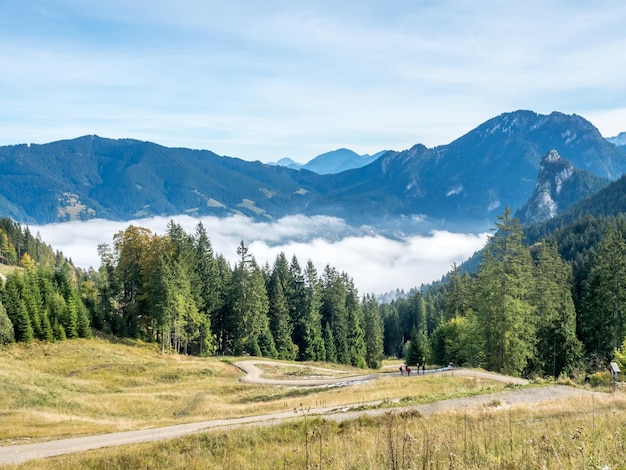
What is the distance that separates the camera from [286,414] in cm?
2578

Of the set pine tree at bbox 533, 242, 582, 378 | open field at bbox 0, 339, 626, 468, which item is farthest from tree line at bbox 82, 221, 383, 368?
pine tree at bbox 533, 242, 582, 378

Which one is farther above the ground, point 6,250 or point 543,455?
point 6,250

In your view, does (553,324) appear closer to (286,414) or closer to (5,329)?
(286,414)

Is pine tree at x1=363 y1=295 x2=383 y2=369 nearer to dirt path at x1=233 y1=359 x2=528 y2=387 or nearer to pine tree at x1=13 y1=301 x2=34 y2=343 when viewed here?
dirt path at x1=233 y1=359 x2=528 y2=387

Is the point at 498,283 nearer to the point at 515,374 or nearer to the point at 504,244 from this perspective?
the point at 504,244

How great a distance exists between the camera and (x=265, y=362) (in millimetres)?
68625

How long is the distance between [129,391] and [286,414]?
2573cm

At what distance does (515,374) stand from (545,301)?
18342 millimetres

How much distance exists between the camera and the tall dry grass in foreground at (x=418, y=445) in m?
9.52

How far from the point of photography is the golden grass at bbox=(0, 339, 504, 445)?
28.7m

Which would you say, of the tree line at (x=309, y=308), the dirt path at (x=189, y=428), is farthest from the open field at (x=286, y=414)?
the tree line at (x=309, y=308)

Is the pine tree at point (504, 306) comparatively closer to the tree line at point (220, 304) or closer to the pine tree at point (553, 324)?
the pine tree at point (553, 324)

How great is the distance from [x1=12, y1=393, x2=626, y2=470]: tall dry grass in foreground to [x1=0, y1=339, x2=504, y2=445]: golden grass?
8442mm

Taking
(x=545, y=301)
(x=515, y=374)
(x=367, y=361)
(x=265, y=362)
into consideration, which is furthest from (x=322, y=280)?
(x=515, y=374)
